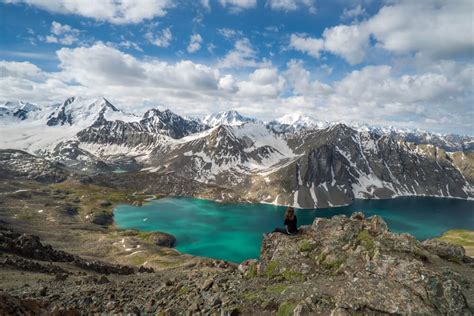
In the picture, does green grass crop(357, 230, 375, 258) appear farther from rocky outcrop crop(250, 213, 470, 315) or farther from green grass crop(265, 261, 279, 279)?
green grass crop(265, 261, 279, 279)

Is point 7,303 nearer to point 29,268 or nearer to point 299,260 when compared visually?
point 299,260

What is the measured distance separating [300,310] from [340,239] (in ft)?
28.1

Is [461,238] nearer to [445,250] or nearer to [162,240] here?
[162,240]

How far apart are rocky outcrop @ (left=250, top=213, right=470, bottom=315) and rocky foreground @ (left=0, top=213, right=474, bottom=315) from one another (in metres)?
0.05

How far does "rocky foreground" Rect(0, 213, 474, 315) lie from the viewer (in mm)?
14633

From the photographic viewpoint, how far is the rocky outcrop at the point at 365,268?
14312 millimetres

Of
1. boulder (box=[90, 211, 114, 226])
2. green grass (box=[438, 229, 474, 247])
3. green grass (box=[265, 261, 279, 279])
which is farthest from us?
boulder (box=[90, 211, 114, 226])

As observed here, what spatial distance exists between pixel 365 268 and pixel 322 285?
277 cm

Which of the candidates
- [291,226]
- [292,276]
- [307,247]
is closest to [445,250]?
[307,247]

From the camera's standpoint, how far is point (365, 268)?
17.6 m

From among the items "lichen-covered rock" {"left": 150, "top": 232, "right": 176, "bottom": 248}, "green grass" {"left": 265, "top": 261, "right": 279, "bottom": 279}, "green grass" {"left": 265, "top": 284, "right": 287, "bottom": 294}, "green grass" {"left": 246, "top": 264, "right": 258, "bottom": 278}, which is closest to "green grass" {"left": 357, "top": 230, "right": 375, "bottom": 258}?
"green grass" {"left": 265, "top": 284, "right": 287, "bottom": 294}

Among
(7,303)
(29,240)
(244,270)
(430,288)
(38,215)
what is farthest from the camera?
(38,215)

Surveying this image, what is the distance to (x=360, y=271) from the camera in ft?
58.8

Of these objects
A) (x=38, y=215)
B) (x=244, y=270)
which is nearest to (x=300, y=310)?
(x=244, y=270)
